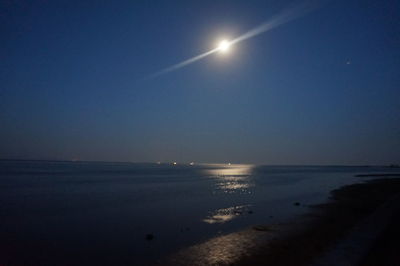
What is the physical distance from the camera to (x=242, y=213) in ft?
98.7

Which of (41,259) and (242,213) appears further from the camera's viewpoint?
(242,213)

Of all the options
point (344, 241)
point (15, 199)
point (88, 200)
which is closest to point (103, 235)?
point (344, 241)

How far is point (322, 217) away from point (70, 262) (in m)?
21.7

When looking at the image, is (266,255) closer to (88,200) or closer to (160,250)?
(160,250)

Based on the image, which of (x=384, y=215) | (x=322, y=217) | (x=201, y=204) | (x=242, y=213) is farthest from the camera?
(x=201, y=204)

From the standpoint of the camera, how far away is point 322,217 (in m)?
26.8

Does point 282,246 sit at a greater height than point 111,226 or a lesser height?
lesser

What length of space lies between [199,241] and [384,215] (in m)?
16.9

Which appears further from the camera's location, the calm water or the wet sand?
the calm water

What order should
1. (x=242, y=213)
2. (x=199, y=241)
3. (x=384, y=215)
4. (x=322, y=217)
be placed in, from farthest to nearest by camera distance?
(x=242, y=213)
(x=322, y=217)
(x=384, y=215)
(x=199, y=241)

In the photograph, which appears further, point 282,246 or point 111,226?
point 111,226

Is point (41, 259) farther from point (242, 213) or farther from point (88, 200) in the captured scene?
point (88, 200)

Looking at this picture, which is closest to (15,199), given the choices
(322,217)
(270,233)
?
(270,233)

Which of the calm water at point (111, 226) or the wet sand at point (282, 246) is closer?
the wet sand at point (282, 246)
